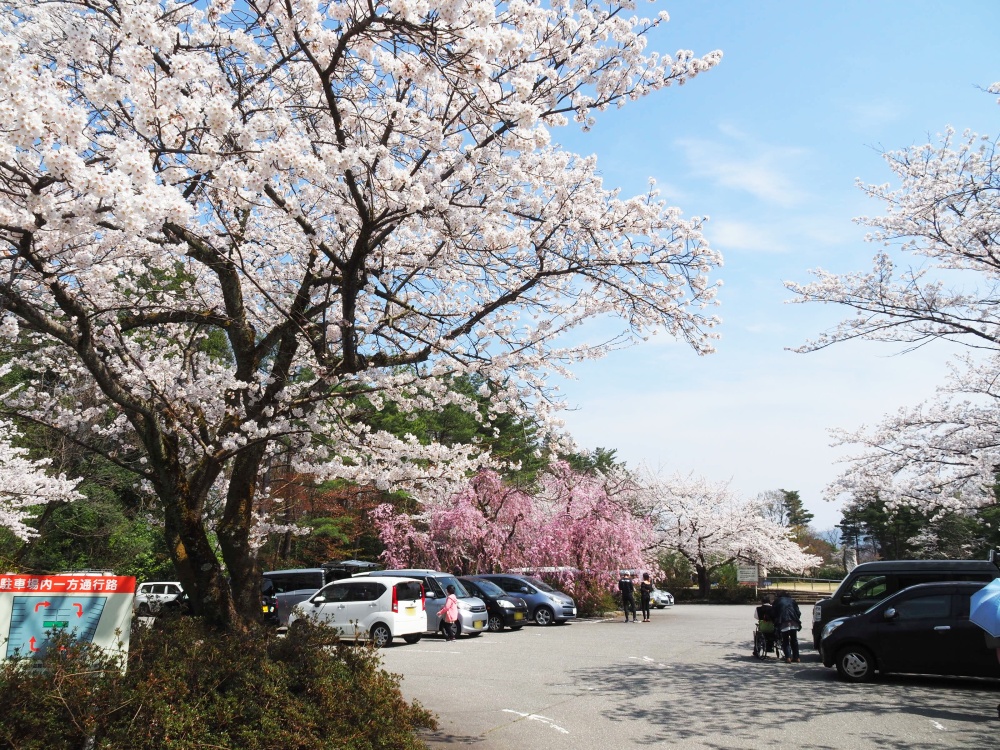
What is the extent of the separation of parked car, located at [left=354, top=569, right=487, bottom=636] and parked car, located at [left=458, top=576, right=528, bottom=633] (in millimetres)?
982

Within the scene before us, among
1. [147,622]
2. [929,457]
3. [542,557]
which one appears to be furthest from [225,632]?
[542,557]

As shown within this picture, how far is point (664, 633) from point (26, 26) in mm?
17788

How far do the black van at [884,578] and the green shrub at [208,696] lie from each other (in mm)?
9628

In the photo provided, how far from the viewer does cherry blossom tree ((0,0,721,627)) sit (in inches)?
195

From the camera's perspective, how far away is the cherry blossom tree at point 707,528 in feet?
133

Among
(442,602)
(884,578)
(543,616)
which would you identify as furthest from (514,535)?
(884,578)

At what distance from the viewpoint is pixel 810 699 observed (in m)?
9.30

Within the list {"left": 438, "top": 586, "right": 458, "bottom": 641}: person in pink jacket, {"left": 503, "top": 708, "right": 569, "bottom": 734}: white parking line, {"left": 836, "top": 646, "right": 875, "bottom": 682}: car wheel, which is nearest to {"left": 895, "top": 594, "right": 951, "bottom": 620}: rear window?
{"left": 836, "top": 646, "right": 875, "bottom": 682}: car wheel

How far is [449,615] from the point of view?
1681 centimetres

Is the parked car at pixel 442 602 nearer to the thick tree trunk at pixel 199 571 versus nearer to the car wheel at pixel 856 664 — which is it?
the car wheel at pixel 856 664

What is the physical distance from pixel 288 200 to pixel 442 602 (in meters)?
12.1

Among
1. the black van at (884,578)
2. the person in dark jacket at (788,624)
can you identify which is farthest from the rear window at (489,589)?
the black van at (884,578)

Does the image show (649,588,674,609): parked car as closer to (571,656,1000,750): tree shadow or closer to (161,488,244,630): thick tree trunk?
(571,656,1000,750): tree shadow

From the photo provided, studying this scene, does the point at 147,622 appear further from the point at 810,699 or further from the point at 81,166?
the point at 810,699
